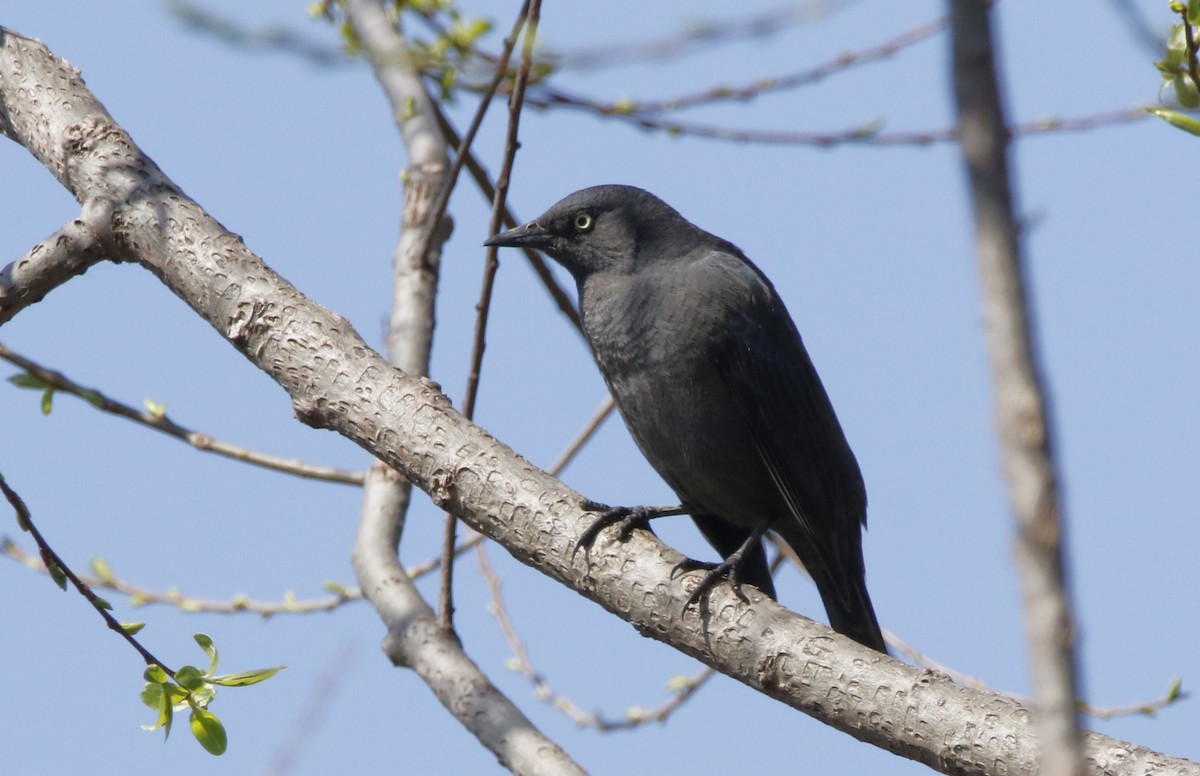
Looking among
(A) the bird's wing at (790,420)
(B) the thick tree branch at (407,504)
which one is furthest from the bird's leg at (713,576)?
(A) the bird's wing at (790,420)

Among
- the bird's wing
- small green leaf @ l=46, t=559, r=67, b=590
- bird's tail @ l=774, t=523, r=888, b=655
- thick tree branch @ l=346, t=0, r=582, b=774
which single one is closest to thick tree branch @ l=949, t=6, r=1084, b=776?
small green leaf @ l=46, t=559, r=67, b=590

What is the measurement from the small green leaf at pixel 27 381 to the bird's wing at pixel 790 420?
2470 mm

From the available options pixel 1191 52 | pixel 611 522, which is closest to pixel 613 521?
pixel 611 522

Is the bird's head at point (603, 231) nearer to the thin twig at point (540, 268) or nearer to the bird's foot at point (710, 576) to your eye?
the thin twig at point (540, 268)

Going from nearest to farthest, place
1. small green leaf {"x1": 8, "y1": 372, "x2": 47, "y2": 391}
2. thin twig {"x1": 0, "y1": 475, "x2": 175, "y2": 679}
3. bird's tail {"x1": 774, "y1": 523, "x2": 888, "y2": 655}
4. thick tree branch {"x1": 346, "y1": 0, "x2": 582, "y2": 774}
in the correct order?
thin twig {"x1": 0, "y1": 475, "x2": 175, "y2": 679} < thick tree branch {"x1": 346, "y1": 0, "x2": 582, "y2": 774} < small green leaf {"x1": 8, "y1": 372, "x2": 47, "y2": 391} < bird's tail {"x1": 774, "y1": 523, "x2": 888, "y2": 655}

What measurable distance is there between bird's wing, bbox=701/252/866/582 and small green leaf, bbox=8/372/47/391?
2470 millimetres

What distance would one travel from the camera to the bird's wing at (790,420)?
494 centimetres

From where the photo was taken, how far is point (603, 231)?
571 centimetres

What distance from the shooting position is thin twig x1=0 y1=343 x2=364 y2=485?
449cm

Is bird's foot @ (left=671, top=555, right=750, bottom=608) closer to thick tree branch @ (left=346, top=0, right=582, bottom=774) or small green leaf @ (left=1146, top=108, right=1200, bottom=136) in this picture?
thick tree branch @ (left=346, top=0, right=582, bottom=774)

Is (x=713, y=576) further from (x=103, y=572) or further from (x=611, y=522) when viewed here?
(x=103, y=572)

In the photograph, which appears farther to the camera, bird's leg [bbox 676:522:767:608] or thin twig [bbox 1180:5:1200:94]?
bird's leg [bbox 676:522:767:608]

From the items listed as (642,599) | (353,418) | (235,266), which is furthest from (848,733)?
(235,266)

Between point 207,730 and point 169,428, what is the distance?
213 cm
